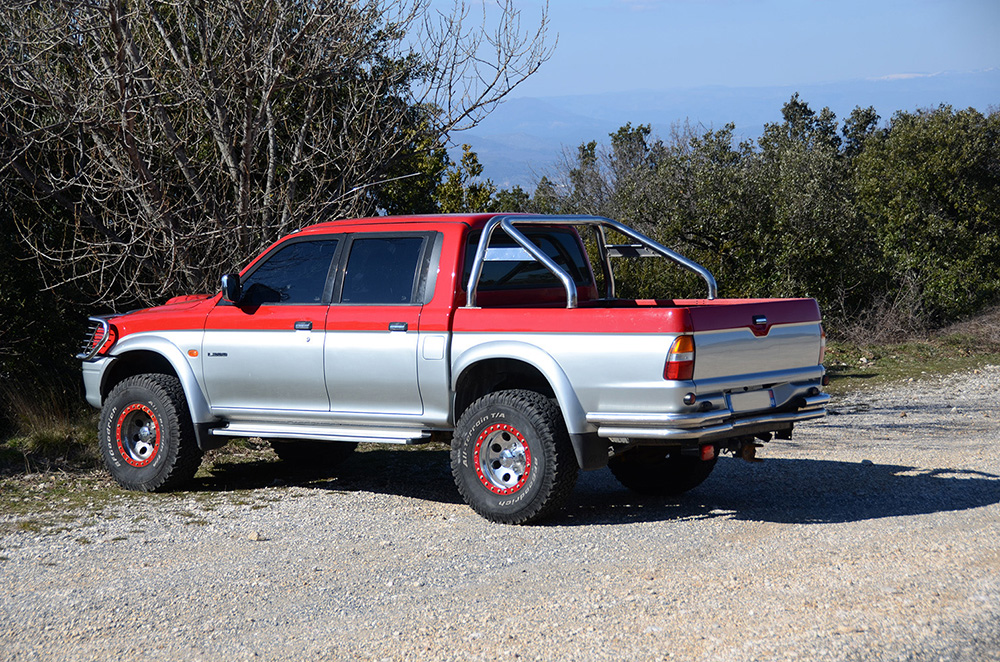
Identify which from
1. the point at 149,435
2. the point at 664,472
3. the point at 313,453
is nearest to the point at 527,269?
the point at 664,472

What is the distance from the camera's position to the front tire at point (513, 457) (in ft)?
22.8

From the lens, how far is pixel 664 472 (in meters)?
8.15

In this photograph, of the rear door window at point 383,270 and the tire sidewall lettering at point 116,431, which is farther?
the tire sidewall lettering at point 116,431

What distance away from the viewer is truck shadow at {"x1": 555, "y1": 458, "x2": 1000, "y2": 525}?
7.39 metres

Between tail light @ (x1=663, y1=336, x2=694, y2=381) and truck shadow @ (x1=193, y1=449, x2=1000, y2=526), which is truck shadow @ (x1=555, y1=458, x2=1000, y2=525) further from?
tail light @ (x1=663, y1=336, x2=694, y2=381)

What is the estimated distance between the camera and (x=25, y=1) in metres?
8.73

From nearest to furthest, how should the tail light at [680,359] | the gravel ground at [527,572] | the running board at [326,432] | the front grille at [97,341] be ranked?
the gravel ground at [527,572], the tail light at [680,359], the running board at [326,432], the front grille at [97,341]

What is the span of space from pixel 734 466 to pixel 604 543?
10.2ft

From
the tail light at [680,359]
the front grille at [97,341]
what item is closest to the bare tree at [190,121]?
the front grille at [97,341]

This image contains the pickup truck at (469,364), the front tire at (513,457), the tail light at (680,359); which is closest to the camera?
the tail light at (680,359)

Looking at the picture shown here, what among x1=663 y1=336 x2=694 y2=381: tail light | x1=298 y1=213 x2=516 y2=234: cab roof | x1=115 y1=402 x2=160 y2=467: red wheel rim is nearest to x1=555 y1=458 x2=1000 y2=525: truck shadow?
x1=663 y1=336 x2=694 y2=381: tail light

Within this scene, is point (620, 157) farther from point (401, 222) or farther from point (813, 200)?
point (401, 222)

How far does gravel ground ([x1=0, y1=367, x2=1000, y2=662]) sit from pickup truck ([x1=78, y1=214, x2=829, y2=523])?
47 centimetres

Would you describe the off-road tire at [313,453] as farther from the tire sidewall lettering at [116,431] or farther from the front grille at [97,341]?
the front grille at [97,341]
